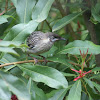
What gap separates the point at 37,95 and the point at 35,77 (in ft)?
0.83

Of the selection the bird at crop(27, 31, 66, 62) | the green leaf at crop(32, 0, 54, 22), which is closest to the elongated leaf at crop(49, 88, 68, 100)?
the green leaf at crop(32, 0, 54, 22)

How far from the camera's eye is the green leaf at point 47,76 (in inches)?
73.6

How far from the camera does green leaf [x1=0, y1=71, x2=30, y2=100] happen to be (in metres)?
1.66

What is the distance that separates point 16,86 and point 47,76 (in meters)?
0.33

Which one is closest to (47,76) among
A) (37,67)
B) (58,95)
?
(37,67)

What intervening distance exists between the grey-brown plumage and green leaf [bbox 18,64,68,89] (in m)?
1.03

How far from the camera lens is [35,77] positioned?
1.98m

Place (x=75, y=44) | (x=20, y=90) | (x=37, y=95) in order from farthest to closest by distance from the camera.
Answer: (x=75, y=44) → (x=37, y=95) → (x=20, y=90)

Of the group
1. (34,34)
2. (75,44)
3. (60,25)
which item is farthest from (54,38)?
(75,44)

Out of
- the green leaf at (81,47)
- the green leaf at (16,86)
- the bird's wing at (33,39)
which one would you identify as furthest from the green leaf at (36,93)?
the bird's wing at (33,39)

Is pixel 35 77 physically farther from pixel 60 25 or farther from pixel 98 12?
pixel 98 12

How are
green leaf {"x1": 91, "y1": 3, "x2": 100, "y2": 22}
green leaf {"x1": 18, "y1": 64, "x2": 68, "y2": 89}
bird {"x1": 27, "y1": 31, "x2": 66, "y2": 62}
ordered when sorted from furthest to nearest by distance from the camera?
bird {"x1": 27, "y1": 31, "x2": 66, "y2": 62}
green leaf {"x1": 91, "y1": 3, "x2": 100, "y2": 22}
green leaf {"x1": 18, "y1": 64, "x2": 68, "y2": 89}

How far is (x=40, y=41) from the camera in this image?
3256 mm

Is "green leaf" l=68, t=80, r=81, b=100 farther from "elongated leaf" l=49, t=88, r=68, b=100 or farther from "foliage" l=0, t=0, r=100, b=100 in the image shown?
"elongated leaf" l=49, t=88, r=68, b=100
